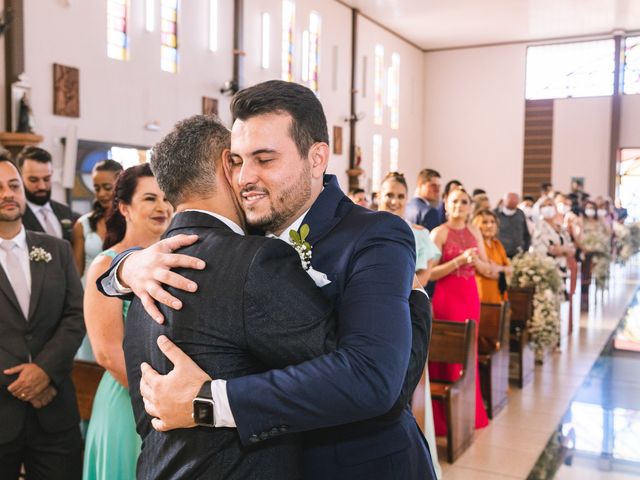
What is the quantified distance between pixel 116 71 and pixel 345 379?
34.2 ft

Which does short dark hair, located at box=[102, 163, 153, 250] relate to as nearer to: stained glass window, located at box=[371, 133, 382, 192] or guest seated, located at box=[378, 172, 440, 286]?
guest seated, located at box=[378, 172, 440, 286]

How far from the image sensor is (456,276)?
5715mm

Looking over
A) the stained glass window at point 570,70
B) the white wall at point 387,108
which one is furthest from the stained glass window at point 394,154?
the stained glass window at point 570,70

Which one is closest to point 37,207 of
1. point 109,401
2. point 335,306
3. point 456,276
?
point 109,401

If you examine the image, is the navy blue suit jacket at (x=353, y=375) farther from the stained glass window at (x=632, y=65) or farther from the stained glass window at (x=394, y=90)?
the stained glass window at (x=632, y=65)

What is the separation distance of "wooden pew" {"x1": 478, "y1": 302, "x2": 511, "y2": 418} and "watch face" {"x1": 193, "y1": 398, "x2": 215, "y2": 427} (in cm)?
483

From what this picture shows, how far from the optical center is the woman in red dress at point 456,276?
5.66 m

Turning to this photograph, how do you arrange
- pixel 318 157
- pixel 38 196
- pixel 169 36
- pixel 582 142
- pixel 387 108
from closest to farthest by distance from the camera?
pixel 318 157 → pixel 38 196 → pixel 169 36 → pixel 387 108 → pixel 582 142

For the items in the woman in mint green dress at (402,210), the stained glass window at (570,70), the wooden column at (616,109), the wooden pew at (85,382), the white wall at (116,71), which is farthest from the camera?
the stained glass window at (570,70)

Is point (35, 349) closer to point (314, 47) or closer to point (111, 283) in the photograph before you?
point (111, 283)

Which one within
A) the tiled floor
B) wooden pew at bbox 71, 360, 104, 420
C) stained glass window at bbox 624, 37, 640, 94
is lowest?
the tiled floor

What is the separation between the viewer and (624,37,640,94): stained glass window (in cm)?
2094

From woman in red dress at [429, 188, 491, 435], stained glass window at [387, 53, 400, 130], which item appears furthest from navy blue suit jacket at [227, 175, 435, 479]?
stained glass window at [387, 53, 400, 130]

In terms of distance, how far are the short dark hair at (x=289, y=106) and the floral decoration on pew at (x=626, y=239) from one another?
15.6 m
